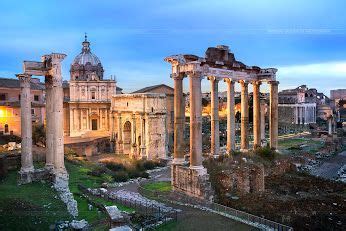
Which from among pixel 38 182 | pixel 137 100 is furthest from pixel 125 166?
pixel 38 182

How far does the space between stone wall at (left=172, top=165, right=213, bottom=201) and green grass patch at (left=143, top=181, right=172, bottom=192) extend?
1.32 meters

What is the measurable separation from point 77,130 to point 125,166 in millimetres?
19130

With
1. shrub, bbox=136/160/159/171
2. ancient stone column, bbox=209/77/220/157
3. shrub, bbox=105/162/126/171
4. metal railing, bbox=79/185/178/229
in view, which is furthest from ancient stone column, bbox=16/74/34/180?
shrub, bbox=136/160/159/171

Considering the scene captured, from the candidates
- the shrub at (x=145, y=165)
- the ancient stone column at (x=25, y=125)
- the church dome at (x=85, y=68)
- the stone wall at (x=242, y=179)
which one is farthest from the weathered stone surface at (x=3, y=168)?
A: the church dome at (x=85, y=68)

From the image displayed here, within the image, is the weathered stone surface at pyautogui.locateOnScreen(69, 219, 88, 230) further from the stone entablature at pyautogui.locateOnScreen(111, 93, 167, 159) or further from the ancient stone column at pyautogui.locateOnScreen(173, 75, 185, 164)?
the stone entablature at pyautogui.locateOnScreen(111, 93, 167, 159)

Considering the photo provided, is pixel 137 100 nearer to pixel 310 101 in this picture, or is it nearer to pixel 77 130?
pixel 77 130

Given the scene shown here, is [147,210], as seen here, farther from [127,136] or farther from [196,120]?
[127,136]

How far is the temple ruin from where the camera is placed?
1922cm

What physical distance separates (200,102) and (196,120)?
3.06 ft

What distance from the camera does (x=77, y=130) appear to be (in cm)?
4872

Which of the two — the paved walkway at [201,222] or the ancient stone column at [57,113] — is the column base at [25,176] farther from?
the paved walkway at [201,222]

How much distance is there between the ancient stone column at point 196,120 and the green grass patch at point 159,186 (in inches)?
120

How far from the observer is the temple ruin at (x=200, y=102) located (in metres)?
19.2

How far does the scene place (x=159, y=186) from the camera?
22.7 m
